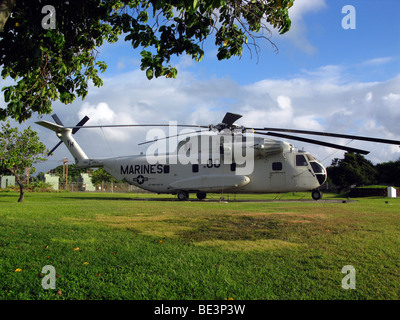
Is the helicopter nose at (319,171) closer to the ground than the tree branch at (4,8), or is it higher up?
closer to the ground

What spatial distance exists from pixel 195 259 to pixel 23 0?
17.4 ft

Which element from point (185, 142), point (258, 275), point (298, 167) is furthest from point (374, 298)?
point (185, 142)

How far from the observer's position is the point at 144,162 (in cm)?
2236

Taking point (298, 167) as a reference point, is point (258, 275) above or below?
below

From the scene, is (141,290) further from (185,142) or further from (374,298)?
(185,142)

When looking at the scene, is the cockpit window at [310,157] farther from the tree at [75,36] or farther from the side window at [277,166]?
the tree at [75,36]

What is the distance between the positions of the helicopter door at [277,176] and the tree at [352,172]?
129 ft

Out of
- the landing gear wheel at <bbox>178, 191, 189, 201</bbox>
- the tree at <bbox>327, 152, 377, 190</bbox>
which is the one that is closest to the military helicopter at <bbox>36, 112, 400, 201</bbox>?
the landing gear wheel at <bbox>178, 191, 189, 201</bbox>

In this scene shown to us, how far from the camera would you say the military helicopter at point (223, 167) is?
62.8 feet

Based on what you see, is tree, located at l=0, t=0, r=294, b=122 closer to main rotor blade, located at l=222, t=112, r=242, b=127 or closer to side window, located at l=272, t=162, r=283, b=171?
main rotor blade, located at l=222, t=112, r=242, b=127

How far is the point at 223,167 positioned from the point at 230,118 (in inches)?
226

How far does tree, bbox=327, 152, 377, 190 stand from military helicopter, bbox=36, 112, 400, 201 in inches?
1478

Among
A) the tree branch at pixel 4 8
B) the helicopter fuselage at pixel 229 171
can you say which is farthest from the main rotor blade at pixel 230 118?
the tree branch at pixel 4 8

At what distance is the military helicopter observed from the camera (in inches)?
754
